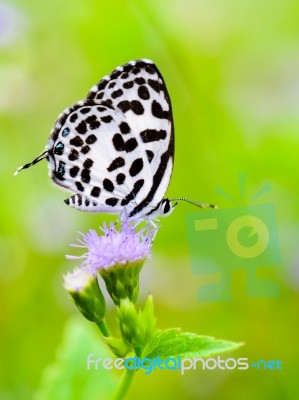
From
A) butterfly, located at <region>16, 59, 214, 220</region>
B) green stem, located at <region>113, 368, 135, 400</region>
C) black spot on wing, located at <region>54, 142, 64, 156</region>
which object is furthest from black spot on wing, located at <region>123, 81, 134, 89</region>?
green stem, located at <region>113, 368, 135, 400</region>

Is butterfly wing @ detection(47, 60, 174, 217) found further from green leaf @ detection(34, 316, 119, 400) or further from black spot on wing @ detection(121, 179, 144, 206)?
green leaf @ detection(34, 316, 119, 400)

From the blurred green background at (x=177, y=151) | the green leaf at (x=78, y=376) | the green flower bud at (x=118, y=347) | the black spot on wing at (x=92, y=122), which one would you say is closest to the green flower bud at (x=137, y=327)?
the green flower bud at (x=118, y=347)

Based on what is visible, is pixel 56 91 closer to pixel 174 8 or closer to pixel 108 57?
pixel 108 57

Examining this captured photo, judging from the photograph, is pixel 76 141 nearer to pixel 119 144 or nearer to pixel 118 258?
pixel 119 144

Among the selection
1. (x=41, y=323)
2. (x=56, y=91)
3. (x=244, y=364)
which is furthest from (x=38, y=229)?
(x=244, y=364)

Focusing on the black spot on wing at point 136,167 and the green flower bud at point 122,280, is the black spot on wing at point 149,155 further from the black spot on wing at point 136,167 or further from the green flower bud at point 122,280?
the green flower bud at point 122,280

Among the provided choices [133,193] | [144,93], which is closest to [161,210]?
[133,193]
